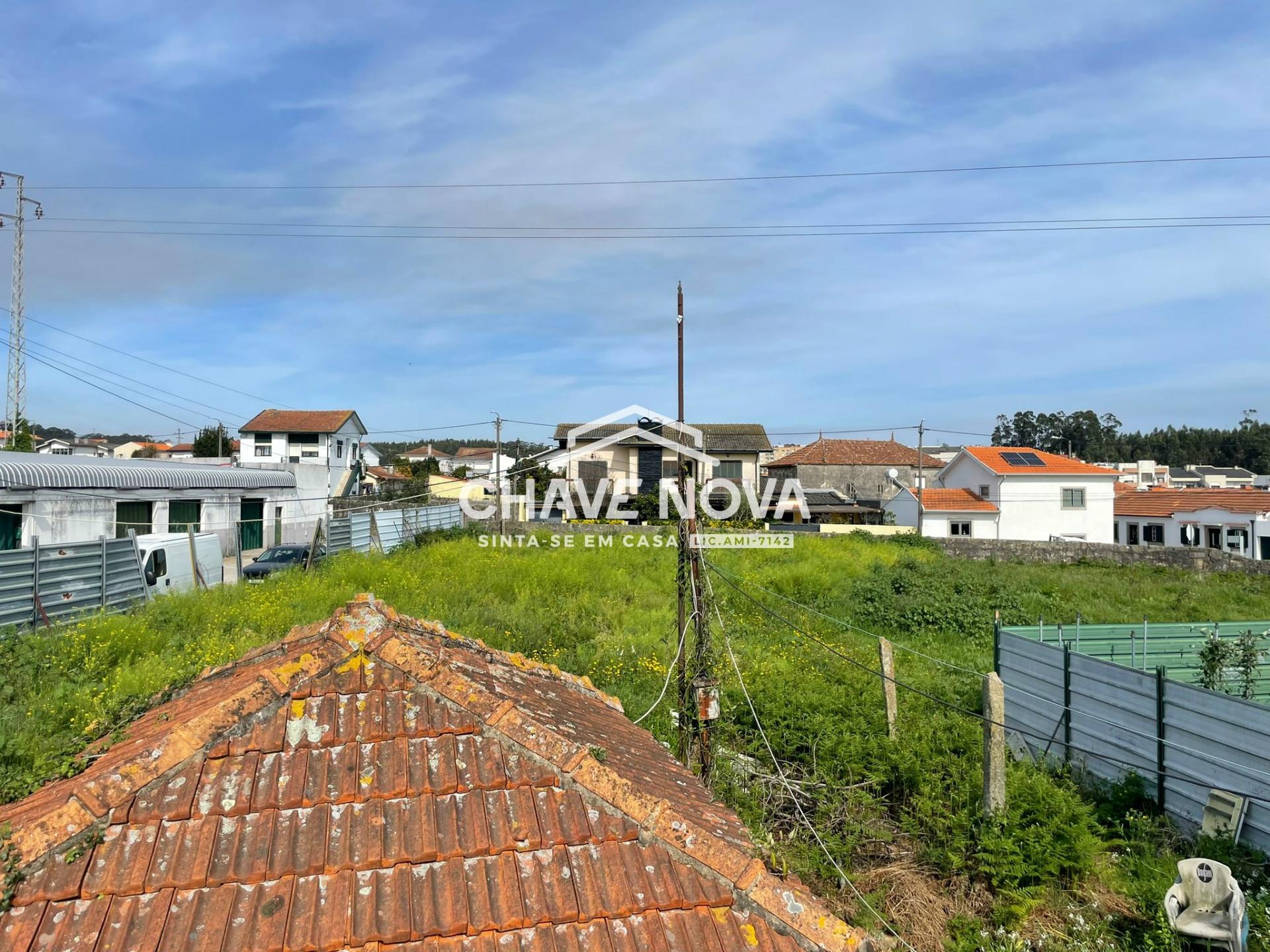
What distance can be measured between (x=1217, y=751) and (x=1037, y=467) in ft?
95.7

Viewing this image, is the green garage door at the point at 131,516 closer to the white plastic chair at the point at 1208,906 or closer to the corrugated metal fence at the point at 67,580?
the corrugated metal fence at the point at 67,580

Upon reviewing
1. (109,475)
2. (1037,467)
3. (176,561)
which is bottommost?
(176,561)

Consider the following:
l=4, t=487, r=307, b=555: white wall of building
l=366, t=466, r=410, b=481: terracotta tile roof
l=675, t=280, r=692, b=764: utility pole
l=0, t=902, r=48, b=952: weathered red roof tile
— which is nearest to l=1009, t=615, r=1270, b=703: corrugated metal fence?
l=675, t=280, r=692, b=764: utility pole

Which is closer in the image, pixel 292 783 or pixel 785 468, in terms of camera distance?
pixel 292 783

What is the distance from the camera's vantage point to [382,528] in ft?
64.9

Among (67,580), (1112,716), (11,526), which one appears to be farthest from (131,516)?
(1112,716)

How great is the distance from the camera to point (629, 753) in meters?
3.76

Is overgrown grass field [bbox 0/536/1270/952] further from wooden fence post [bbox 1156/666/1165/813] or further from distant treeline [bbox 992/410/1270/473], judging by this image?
distant treeline [bbox 992/410/1270/473]

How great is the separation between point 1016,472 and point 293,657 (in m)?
33.8

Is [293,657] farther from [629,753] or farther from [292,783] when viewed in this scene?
[629,753]

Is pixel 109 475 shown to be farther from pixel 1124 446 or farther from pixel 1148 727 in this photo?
pixel 1124 446

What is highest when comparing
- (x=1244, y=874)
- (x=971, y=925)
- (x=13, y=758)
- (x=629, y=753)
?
(x=629, y=753)

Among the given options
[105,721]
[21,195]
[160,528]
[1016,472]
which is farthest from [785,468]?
[105,721]

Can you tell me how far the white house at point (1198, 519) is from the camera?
29.1 meters
